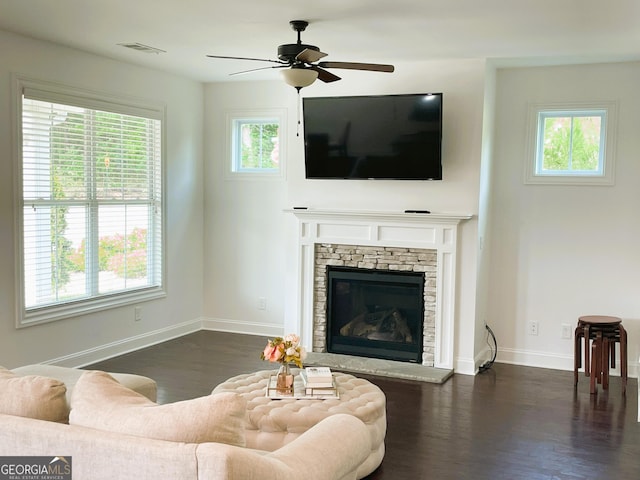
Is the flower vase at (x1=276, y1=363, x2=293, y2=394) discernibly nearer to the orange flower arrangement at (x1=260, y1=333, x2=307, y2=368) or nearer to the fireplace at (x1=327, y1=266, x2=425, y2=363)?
the orange flower arrangement at (x1=260, y1=333, x2=307, y2=368)

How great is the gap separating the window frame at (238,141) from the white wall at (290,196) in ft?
0.21

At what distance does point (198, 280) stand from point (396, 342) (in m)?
2.42

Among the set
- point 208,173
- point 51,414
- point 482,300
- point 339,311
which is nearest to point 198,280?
point 208,173

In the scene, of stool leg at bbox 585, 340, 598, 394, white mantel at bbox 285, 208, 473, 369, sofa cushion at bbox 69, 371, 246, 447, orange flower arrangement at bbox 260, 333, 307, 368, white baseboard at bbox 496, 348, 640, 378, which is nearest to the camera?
sofa cushion at bbox 69, 371, 246, 447

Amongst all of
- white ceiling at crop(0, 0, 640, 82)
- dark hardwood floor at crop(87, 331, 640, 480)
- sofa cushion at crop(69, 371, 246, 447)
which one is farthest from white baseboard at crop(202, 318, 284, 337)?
sofa cushion at crop(69, 371, 246, 447)

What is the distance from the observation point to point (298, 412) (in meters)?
3.44

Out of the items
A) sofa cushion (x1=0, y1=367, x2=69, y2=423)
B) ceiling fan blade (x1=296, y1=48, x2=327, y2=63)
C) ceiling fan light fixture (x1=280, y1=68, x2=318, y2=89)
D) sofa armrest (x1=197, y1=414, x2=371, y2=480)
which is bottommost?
sofa armrest (x1=197, y1=414, x2=371, y2=480)

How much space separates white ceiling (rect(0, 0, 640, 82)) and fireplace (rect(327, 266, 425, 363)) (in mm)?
1903

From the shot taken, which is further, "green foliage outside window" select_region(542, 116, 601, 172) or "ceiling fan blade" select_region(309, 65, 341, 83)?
"green foliage outside window" select_region(542, 116, 601, 172)

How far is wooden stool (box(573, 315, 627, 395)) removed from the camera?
516 centimetres

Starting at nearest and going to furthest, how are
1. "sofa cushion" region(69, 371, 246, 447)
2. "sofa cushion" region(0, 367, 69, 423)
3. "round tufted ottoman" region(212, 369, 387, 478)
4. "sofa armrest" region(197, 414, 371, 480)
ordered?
1. "sofa armrest" region(197, 414, 371, 480)
2. "sofa cushion" region(69, 371, 246, 447)
3. "sofa cushion" region(0, 367, 69, 423)
4. "round tufted ottoman" region(212, 369, 387, 478)

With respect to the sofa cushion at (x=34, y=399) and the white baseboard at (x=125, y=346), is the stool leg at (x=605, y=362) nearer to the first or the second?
the white baseboard at (x=125, y=346)

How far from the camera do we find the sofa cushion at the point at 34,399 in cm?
226

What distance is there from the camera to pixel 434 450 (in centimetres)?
394
